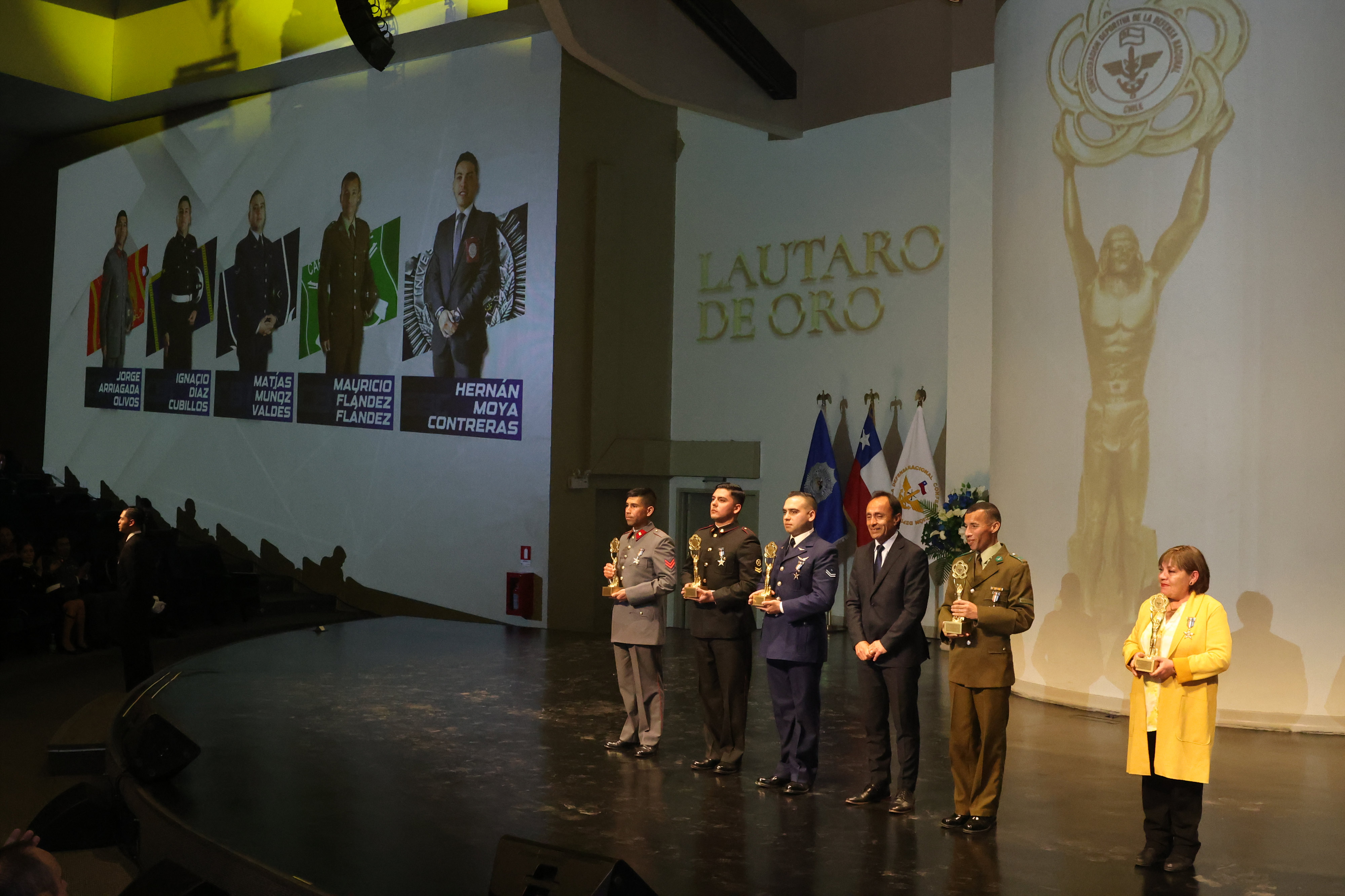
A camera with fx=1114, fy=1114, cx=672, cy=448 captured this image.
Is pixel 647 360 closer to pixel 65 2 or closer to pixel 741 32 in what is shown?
pixel 741 32

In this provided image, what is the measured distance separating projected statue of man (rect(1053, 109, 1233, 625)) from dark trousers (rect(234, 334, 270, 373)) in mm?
10458

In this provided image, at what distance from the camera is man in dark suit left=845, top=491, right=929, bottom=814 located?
16.8 ft

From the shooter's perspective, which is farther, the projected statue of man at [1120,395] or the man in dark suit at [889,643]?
the projected statue of man at [1120,395]

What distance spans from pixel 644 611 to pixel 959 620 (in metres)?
1.94

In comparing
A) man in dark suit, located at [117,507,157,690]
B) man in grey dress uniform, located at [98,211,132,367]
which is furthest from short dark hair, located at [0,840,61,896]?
man in grey dress uniform, located at [98,211,132,367]

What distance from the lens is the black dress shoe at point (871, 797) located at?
521 cm

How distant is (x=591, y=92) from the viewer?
12211mm

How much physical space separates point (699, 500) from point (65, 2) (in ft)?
36.0

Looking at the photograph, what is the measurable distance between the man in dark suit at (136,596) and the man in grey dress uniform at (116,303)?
928 centimetres

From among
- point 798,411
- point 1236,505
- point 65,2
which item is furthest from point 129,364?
point 1236,505

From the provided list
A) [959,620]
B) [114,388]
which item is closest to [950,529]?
[959,620]

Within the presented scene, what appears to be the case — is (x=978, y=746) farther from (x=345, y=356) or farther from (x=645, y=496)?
(x=345, y=356)

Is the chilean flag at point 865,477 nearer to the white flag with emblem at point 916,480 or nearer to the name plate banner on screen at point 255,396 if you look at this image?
the white flag with emblem at point 916,480

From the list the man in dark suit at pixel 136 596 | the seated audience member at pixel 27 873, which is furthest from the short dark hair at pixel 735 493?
the man in dark suit at pixel 136 596
